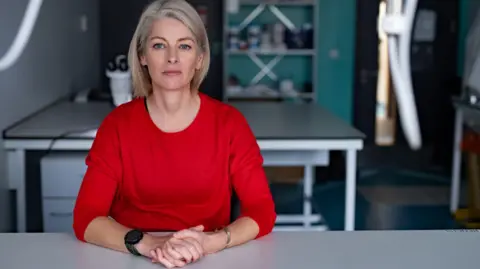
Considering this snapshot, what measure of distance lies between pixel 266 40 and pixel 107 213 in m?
4.65

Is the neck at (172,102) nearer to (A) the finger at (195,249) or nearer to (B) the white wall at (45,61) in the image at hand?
(A) the finger at (195,249)

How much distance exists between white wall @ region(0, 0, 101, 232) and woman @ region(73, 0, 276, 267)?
108 cm

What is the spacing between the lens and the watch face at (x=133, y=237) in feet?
4.30

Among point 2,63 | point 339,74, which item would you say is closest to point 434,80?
point 339,74

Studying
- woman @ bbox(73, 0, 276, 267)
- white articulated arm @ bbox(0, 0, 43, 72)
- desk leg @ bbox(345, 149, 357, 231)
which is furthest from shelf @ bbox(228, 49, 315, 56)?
white articulated arm @ bbox(0, 0, 43, 72)

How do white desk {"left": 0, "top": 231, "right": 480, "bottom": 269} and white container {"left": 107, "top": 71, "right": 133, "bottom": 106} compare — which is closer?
white desk {"left": 0, "top": 231, "right": 480, "bottom": 269}

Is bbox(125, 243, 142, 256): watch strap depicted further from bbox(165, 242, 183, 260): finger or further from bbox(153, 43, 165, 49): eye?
bbox(153, 43, 165, 49): eye

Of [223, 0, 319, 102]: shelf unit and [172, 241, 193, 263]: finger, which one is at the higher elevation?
[223, 0, 319, 102]: shelf unit

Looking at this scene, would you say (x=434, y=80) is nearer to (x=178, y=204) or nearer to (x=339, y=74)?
(x=339, y=74)

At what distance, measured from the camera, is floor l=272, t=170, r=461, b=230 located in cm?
418

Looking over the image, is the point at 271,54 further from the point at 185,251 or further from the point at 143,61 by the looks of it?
the point at 185,251

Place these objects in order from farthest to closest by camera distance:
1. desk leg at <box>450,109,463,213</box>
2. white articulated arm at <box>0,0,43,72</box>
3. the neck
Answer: desk leg at <box>450,109,463,213</box>
the neck
white articulated arm at <box>0,0,43,72</box>

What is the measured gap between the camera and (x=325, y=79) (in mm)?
6289

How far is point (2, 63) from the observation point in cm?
89
